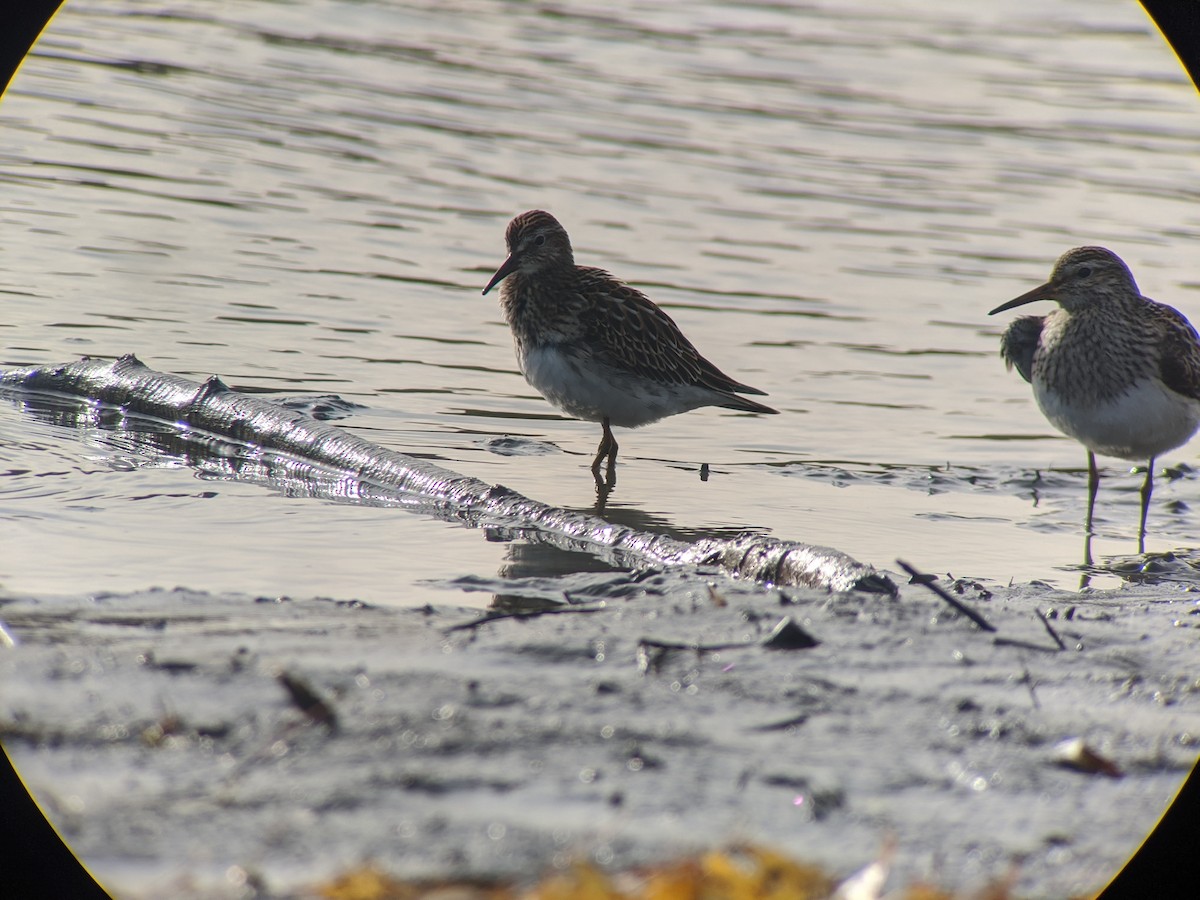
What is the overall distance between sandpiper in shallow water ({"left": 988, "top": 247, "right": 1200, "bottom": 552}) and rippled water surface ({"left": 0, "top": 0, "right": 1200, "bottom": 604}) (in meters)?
0.42

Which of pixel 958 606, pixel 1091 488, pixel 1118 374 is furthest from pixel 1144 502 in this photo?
pixel 958 606

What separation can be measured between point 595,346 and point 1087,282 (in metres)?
2.60

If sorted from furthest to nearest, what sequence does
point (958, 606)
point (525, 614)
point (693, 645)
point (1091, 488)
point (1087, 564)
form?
point (1091, 488), point (1087, 564), point (525, 614), point (958, 606), point (693, 645)

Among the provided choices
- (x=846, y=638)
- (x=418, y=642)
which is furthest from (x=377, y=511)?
(x=846, y=638)

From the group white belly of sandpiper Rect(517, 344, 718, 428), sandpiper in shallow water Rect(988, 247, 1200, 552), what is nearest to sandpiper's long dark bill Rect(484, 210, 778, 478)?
white belly of sandpiper Rect(517, 344, 718, 428)

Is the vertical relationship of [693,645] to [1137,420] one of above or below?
below

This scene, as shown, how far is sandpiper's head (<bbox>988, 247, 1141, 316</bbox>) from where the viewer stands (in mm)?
6961

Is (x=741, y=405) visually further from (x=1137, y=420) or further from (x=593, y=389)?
(x=1137, y=420)

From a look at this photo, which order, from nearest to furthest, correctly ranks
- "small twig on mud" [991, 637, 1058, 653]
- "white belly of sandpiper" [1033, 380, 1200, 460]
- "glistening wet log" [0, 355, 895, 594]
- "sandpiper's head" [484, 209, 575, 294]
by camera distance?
"small twig on mud" [991, 637, 1058, 653], "glistening wet log" [0, 355, 895, 594], "white belly of sandpiper" [1033, 380, 1200, 460], "sandpiper's head" [484, 209, 575, 294]

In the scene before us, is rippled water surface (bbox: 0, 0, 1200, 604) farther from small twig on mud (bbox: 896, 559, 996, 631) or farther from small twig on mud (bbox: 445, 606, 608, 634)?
small twig on mud (bbox: 896, 559, 996, 631)

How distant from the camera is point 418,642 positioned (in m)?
3.52

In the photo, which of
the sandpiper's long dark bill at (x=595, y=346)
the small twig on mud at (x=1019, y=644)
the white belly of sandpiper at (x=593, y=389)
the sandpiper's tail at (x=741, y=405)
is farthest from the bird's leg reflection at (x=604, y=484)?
the small twig on mud at (x=1019, y=644)

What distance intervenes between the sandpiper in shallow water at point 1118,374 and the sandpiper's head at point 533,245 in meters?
2.58

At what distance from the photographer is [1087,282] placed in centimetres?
702
